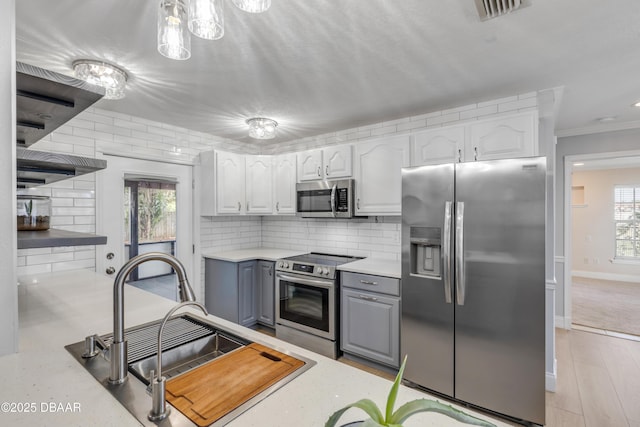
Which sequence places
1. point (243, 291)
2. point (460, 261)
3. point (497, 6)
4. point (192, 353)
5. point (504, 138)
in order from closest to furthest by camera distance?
point (192, 353) → point (497, 6) → point (460, 261) → point (504, 138) → point (243, 291)

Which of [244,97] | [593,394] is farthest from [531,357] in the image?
[244,97]

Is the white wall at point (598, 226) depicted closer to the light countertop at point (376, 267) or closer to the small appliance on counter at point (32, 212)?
the light countertop at point (376, 267)

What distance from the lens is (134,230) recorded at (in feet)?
10.0

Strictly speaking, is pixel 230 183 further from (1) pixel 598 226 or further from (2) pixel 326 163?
(1) pixel 598 226

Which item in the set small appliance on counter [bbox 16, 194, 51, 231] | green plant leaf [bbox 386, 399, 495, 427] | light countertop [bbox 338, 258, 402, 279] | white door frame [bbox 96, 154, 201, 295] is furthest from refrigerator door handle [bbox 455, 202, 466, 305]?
white door frame [bbox 96, 154, 201, 295]

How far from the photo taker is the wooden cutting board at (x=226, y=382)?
32.1 inches

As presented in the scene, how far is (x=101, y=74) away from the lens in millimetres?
2014

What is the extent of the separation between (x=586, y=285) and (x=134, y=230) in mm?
7445

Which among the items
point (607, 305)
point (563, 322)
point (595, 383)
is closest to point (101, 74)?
point (595, 383)

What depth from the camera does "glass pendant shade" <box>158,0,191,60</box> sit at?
128cm

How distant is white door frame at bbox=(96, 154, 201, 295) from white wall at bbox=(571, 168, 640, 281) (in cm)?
728

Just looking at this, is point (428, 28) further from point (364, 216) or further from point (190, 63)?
point (364, 216)

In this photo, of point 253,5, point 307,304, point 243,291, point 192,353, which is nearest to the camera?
point 253,5

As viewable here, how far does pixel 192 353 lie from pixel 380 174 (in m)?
2.23
